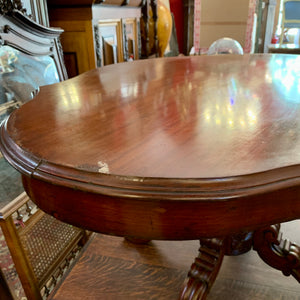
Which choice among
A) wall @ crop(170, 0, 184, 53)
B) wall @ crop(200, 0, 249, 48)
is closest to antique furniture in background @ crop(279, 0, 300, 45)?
wall @ crop(170, 0, 184, 53)

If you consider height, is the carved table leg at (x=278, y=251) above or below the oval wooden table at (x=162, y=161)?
below

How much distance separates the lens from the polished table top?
0.34 metres

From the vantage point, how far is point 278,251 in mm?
852

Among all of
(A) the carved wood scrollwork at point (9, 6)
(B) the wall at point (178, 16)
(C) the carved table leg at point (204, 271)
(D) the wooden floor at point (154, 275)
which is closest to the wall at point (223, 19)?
(B) the wall at point (178, 16)

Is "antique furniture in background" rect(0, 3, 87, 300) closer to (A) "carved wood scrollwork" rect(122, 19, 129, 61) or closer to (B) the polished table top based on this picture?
(B) the polished table top

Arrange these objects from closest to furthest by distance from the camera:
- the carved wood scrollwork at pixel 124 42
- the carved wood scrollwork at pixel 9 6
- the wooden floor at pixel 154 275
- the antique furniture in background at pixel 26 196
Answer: the antique furniture in background at pixel 26 196, the wooden floor at pixel 154 275, the carved wood scrollwork at pixel 9 6, the carved wood scrollwork at pixel 124 42

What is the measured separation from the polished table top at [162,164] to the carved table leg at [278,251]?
0.43m

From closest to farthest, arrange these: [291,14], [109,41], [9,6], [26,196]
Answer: [26,196], [9,6], [109,41], [291,14]

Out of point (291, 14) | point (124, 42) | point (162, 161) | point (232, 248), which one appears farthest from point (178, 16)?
point (162, 161)

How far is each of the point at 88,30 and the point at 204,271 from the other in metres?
1.56

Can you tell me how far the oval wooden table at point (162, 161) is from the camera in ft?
1.13

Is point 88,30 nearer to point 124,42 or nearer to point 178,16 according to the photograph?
point 124,42

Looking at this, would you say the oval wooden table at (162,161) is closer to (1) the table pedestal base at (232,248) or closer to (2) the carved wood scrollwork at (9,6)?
(1) the table pedestal base at (232,248)

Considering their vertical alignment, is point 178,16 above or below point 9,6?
below
